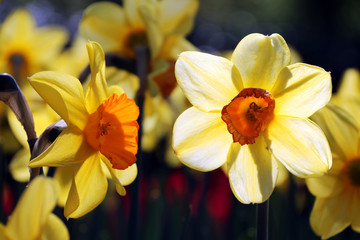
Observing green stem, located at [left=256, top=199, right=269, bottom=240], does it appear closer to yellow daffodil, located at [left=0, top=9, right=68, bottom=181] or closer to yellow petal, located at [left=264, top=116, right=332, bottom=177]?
yellow petal, located at [left=264, top=116, right=332, bottom=177]

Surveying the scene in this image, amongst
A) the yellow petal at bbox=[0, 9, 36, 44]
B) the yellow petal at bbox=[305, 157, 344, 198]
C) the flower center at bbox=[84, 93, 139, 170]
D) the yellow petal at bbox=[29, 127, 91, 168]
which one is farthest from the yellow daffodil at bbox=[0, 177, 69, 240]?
the yellow petal at bbox=[0, 9, 36, 44]

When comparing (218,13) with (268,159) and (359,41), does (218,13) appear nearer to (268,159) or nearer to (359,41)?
(359,41)

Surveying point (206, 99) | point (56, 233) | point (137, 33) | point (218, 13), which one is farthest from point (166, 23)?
point (218, 13)

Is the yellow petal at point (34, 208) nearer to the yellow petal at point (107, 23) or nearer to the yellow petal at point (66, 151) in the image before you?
the yellow petal at point (66, 151)

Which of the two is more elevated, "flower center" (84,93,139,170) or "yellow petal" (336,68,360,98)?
"flower center" (84,93,139,170)

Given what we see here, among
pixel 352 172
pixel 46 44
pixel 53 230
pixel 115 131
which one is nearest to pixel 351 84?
pixel 352 172

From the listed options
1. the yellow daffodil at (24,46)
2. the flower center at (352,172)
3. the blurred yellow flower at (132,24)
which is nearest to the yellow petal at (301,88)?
the flower center at (352,172)
